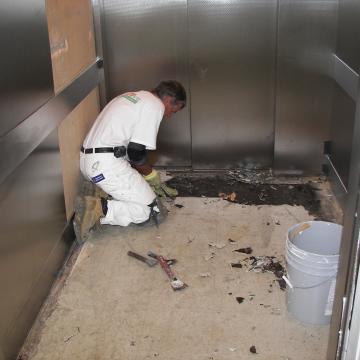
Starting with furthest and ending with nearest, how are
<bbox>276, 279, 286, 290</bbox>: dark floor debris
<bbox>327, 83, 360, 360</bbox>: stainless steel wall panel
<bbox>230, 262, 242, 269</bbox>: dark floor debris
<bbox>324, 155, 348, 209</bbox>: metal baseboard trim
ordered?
<bbox>324, 155, 348, 209</bbox>: metal baseboard trim < <bbox>230, 262, 242, 269</bbox>: dark floor debris < <bbox>276, 279, 286, 290</bbox>: dark floor debris < <bbox>327, 83, 360, 360</bbox>: stainless steel wall panel

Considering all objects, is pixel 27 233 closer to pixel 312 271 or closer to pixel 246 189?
pixel 312 271

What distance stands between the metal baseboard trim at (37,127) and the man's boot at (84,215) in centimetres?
64

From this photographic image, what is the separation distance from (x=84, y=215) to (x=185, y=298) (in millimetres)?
984

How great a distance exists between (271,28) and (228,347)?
8.75 feet

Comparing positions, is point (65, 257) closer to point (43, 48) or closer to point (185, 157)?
point (43, 48)

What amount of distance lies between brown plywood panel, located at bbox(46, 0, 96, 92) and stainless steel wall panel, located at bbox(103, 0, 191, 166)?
0.24 metres

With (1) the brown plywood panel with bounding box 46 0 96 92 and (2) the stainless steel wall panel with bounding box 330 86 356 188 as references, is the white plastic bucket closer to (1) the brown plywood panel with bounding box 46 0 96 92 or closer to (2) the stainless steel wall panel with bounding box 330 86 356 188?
(2) the stainless steel wall panel with bounding box 330 86 356 188

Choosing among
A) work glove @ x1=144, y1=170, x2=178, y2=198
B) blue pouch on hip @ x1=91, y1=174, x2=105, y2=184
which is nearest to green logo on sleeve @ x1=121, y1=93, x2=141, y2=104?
blue pouch on hip @ x1=91, y1=174, x2=105, y2=184

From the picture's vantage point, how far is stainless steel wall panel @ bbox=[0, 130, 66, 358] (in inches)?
92.5

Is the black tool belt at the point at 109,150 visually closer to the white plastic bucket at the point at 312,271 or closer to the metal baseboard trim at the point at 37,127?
the metal baseboard trim at the point at 37,127

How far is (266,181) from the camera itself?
4426mm

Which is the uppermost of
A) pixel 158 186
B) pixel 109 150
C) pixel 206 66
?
pixel 206 66

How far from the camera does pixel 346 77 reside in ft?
12.0

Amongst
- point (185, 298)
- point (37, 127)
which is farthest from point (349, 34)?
point (37, 127)
